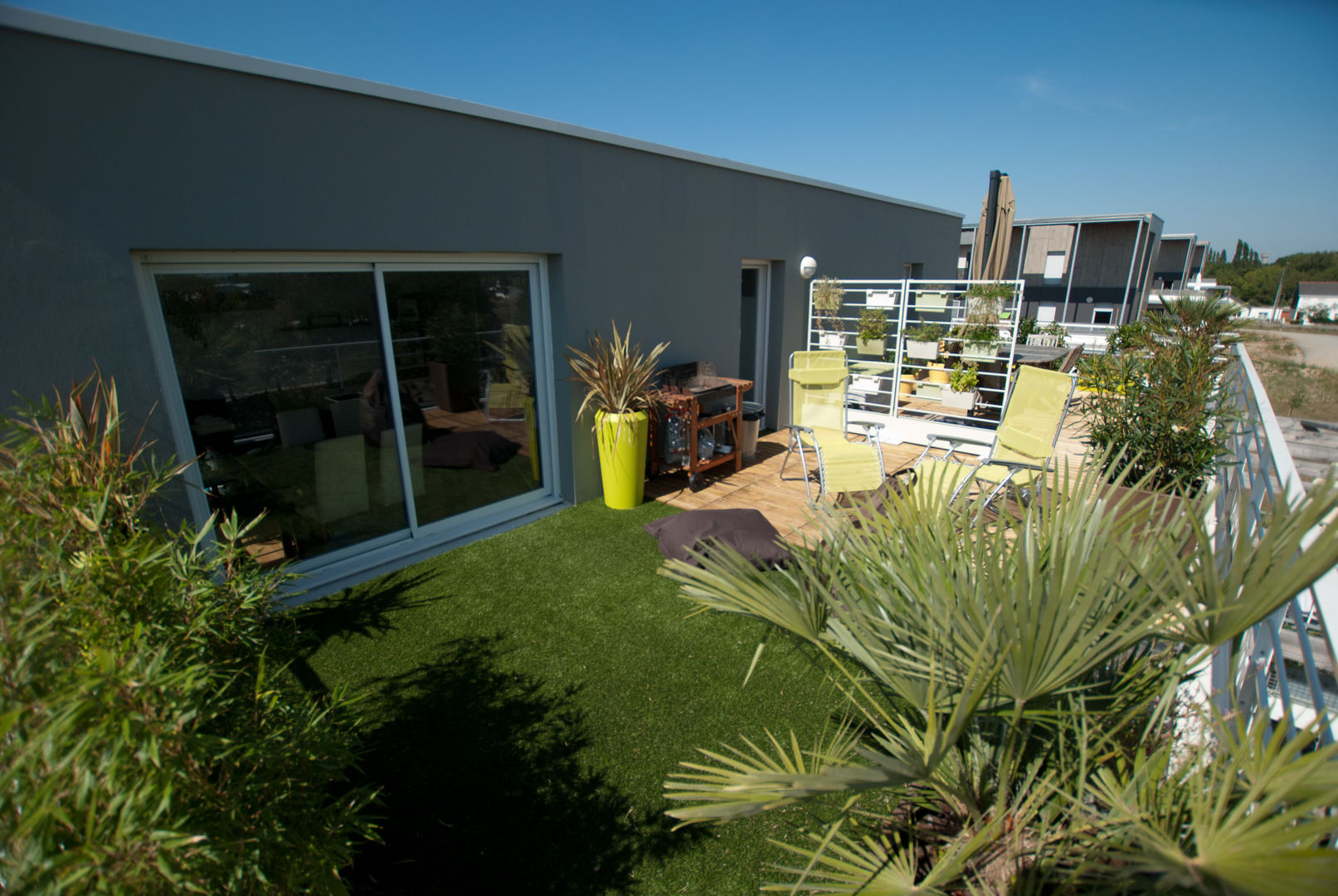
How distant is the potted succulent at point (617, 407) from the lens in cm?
508

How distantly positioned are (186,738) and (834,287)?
7.75m

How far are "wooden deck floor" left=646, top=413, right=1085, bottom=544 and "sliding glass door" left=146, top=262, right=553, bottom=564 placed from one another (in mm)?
1546

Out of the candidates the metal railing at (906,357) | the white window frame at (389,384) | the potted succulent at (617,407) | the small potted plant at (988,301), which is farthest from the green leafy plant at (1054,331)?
the white window frame at (389,384)

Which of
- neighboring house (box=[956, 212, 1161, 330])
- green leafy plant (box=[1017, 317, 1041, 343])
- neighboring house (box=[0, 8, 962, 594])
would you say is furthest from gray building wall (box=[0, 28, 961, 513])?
neighboring house (box=[956, 212, 1161, 330])

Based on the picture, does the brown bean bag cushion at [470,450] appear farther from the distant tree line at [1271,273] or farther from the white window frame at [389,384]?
the distant tree line at [1271,273]

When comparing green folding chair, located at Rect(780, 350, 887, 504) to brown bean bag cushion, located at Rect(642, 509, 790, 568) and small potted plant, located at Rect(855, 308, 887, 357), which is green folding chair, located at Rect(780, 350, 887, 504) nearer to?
brown bean bag cushion, located at Rect(642, 509, 790, 568)

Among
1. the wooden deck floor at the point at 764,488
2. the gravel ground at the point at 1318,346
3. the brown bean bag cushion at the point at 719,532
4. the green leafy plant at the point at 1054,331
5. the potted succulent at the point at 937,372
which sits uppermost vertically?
the green leafy plant at the point at 1054,331

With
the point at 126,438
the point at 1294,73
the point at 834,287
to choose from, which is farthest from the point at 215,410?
the point at 1294,73

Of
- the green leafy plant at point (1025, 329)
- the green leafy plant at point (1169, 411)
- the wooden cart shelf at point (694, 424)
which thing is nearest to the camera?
the green leafy plant at point (1169, 411)

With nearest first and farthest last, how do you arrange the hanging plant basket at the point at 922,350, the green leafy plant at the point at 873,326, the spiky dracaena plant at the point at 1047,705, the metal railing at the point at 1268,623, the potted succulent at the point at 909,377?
the spiky dracaena plant at the point at 1047,705 < the metal railing at the point at 1268,623 < the hanging plant basket at the point at 922,350 < the green leafy plant at the point at 873,326 < the potted succulent at the point at 909,377

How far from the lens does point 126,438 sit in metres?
3.22

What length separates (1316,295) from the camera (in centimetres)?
5575

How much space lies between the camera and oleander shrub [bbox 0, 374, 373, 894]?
1035 millimetres

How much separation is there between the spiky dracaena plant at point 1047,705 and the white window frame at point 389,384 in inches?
114
